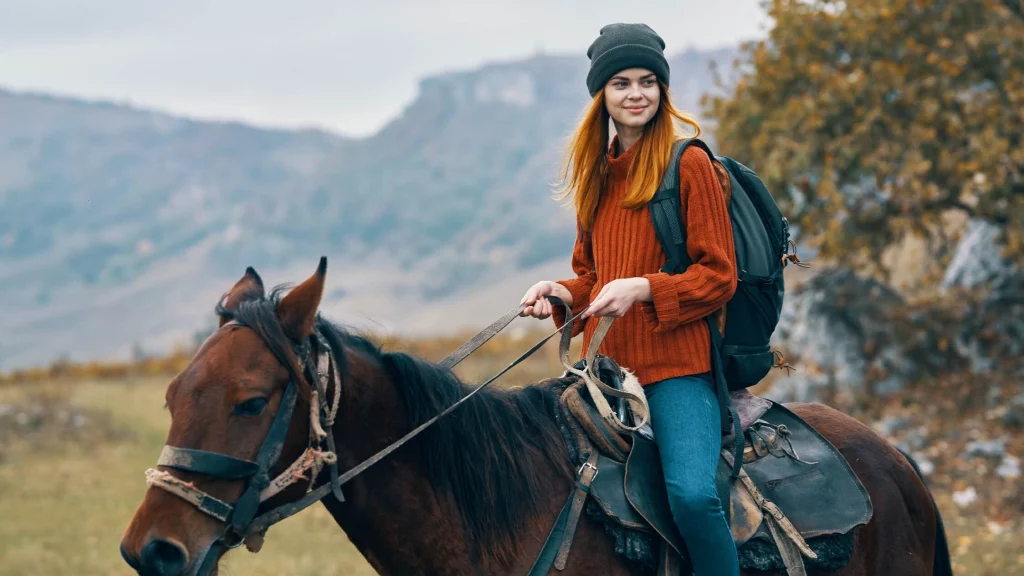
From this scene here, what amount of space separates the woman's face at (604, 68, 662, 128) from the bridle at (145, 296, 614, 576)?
1.28 m

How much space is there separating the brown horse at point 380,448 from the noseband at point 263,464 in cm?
3

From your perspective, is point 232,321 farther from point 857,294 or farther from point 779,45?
point 857,294

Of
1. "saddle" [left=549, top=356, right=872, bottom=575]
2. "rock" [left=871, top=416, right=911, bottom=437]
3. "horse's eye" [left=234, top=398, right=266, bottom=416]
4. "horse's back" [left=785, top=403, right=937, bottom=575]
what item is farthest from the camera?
"rock" [left=871, top=416, right=911, bottom=437]

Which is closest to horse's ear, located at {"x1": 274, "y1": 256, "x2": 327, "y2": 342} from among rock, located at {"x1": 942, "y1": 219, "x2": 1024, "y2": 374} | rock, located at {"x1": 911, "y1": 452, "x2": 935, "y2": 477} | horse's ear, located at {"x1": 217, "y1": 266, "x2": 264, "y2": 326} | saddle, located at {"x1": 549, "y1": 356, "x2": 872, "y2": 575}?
horse's ear, located at {"x1": 217, "y1": 266, "x2": 264, "y2": 326}

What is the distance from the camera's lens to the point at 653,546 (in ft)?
10.6

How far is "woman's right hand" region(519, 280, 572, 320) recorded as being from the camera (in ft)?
11.6

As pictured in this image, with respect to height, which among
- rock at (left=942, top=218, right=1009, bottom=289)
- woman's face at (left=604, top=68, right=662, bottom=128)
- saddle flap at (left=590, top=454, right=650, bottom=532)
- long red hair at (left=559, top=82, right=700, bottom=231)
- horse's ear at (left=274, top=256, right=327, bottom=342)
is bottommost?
rock at (left=942, top=218, right=1009, bottom=289)

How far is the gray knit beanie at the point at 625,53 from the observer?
3422mm

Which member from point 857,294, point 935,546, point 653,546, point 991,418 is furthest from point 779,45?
point 653,546

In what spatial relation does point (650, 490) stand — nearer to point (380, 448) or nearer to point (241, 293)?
point (380, 448)

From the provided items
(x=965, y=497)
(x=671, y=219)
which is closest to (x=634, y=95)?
(x=671, y=219)

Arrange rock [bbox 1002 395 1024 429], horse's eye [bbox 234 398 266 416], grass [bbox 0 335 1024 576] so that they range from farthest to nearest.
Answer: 1. rock [bbox 1002 395 1024 429]
2. grass [bbox 0 335 1024 576]
3. horse's eye [bbox 234 398 266 416]

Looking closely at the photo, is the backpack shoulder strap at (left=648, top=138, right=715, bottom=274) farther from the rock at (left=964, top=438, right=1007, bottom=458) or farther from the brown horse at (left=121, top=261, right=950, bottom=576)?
the rock at (left=964, top=438, right=1007, bottom=458)

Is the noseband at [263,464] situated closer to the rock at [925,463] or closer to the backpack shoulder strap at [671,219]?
the backpack shoulder strap at [671,219]
